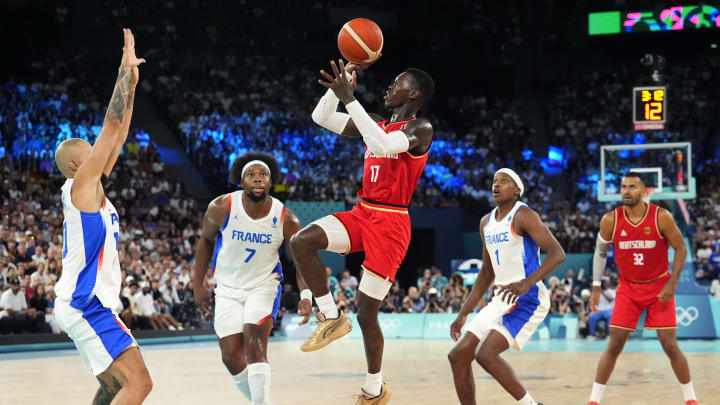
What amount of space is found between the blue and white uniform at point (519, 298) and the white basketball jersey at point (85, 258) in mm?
2892

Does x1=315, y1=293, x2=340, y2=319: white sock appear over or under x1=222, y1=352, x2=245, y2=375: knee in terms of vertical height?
over

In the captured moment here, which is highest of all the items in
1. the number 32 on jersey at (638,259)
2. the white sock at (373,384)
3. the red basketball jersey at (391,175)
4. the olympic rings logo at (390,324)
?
the red basketball jersey at (391,175)

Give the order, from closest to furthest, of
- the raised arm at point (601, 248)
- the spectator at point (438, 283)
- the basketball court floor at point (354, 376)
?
the raised arm at point (601, 248) < the basketball court floor at point (354, 376) < the spectator at point (438, 283)

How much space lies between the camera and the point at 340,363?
44.1 feet

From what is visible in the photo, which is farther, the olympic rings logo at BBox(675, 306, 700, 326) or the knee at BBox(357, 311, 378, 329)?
the olympic rings logo at BBox(675, 306, 700, 326)

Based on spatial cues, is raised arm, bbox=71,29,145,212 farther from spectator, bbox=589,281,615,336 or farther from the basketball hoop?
spectator, bbox=589,281,615,336

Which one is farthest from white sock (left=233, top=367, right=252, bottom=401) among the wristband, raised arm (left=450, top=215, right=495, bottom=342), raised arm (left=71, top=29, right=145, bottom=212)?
raised arm (left=71, top=29, right=145, bottom=212)

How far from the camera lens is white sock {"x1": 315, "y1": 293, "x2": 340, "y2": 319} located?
6074 millimetres

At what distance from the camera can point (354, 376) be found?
37.7ft

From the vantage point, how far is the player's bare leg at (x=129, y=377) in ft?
16.1

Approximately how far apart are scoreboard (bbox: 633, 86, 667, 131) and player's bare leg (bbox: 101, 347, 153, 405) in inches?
523

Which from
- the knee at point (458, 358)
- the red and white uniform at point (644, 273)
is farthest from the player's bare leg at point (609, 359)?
the knee at point (458, 358)

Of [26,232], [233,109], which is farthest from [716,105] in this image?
[26,232]

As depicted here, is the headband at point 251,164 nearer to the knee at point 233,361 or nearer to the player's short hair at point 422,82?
the knee at point 233,361
